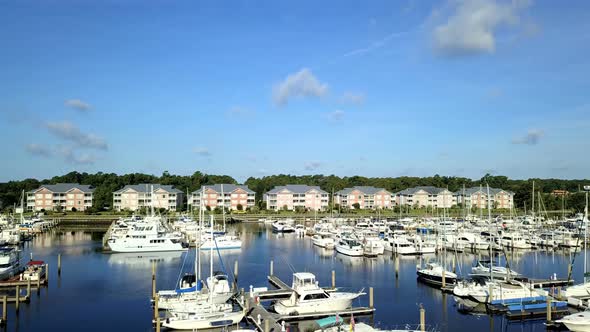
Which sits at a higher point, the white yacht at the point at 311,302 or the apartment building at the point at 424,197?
the apartment building at the point at 424,197

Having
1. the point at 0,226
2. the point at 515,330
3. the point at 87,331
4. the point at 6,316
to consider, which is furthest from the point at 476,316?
the point at 0,226

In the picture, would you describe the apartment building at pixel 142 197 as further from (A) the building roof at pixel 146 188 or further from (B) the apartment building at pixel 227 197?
(B) the apartment building at pixel 227 197

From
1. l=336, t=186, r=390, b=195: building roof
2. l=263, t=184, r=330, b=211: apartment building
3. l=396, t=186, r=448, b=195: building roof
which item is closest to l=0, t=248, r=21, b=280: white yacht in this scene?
l=263, t=184, r=330, b=211: apartment building

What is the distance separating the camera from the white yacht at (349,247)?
52656 millimetres

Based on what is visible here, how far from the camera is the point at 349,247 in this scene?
53469 mm

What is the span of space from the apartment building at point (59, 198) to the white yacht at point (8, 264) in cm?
7515

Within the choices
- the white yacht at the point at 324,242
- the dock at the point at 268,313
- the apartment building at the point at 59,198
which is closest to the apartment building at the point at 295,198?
the apartment building at the point at 59,198

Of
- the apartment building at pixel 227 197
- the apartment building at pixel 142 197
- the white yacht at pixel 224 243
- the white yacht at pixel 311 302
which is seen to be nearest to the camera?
the white yacht at pixel 311 302

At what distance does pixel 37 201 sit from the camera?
361ft

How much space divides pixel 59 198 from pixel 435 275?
328 feet

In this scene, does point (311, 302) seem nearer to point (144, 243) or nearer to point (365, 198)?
point (144, 243)

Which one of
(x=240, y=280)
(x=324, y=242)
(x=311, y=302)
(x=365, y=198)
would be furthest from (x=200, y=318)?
(x=365, y=198)

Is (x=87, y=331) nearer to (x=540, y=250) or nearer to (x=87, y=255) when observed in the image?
(x=87, y=255)

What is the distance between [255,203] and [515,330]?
→ 104m
